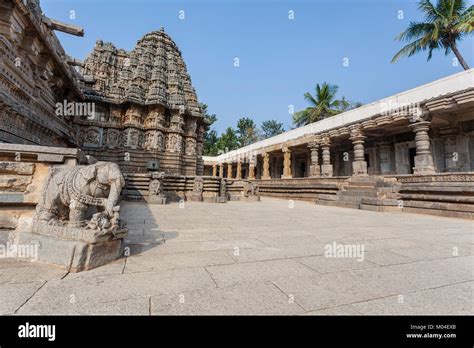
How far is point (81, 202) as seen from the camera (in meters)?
2.64

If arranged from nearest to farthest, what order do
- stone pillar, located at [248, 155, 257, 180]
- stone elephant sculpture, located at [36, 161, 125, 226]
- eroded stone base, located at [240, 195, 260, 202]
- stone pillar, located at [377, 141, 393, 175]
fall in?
Result: stone elephant sculpture, located at [36, 161, 125, 226]
eroded stone base, located at [240, 195, 260, 202]
stone pillar, located at [377, 141, 393, 175]
stone pillar, located at [248, 155, 257, 180]

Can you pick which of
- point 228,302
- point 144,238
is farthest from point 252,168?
point 228,302

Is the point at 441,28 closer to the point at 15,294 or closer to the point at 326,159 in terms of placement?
the point at 326,159

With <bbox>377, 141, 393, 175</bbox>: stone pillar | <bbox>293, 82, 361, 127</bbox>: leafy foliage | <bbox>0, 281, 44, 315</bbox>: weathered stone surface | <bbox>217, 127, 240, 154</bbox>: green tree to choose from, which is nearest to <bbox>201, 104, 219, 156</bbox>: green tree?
<bbox>217, 127, 240, 154</bbox>: green tree

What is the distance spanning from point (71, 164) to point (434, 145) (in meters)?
18.4

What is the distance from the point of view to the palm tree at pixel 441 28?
15865 millimetres

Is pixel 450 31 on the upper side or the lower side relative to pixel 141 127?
upper

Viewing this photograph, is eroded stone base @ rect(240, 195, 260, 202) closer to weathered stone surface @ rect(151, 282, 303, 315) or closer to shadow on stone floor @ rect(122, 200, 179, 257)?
shadow on stone floor @ rect(122, 200, 179, 257)

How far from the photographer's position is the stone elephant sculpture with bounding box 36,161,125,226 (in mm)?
2625

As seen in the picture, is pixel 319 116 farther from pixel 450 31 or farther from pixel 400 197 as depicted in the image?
pixel 400 197

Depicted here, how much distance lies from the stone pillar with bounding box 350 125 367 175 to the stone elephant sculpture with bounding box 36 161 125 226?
13.3 metres

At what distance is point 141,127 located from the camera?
18.7 meters
